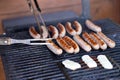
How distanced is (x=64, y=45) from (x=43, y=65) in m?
0.26

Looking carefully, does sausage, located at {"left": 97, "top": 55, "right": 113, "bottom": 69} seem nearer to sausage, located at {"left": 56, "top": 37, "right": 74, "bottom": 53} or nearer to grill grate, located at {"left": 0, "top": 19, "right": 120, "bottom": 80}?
grill grate, located at {"left": 0, "top": 19, "right": 120, "bottom": 80}

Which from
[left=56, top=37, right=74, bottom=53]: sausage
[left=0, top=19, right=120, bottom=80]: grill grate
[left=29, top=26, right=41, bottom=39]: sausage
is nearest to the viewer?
[left=0, top=19, right=120, bottom=80]: grill grate

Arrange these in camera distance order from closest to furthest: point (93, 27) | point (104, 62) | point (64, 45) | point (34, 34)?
point (104, 62) → point (64, 45) → point (34, 34) → point (93, 27)

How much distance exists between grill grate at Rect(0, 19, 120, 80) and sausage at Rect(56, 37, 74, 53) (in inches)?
1.6

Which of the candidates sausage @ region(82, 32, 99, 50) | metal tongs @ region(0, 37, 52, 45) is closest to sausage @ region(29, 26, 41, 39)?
metal tongs @ region(0, 37, 52, 45)

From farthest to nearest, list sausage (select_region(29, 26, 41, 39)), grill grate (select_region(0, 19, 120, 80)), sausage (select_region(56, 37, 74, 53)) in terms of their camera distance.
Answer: sausage (select_region(29, 26, 41, 39)), sausage (select_region(56, 37, 74, 53)), grill grate (select_region(0, 19, 120, 80))

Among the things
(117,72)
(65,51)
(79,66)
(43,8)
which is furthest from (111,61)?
(43,8)

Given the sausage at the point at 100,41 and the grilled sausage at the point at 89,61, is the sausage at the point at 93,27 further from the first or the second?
the grilled sausage at the point at 89,61

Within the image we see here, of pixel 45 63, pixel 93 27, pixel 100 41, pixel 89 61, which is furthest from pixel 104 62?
pixel 93 27

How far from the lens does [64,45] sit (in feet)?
5.39

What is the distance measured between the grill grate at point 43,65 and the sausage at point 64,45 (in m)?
0.04

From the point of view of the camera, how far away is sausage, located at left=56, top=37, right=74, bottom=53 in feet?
5.19

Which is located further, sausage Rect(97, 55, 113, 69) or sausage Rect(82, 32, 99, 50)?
sausage Rect(82, 32, 99, 50)

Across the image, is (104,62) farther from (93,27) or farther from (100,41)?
(93,27)
